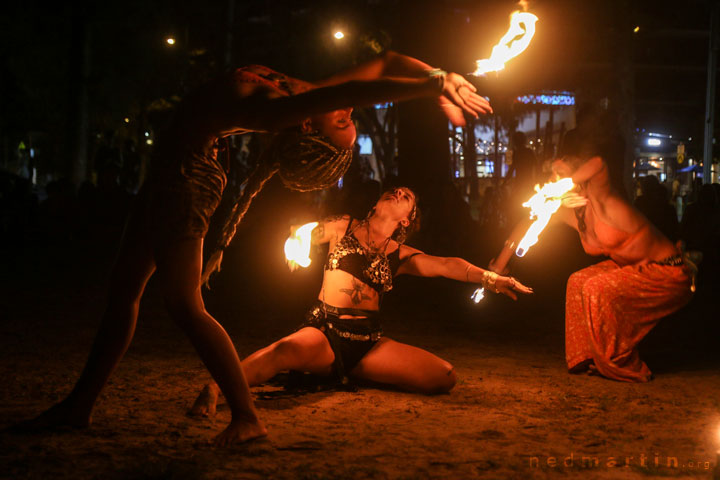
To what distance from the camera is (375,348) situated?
5.19 metres

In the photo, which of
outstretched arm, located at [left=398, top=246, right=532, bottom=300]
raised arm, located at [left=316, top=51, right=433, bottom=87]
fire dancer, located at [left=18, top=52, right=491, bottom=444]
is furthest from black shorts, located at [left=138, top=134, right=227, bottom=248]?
outstretched arm, located at [left=398, top=246, right=532, bottom=300]

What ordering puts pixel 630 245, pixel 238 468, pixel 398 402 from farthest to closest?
pixel 630 245, pixel 398 402, pixel 238 468

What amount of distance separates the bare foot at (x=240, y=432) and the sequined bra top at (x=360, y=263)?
1533 millimetres

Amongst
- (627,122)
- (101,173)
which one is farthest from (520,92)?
(101,173)

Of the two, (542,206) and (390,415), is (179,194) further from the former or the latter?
(542,206)

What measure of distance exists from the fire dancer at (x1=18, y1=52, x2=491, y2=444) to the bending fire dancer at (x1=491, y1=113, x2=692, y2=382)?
2592mm

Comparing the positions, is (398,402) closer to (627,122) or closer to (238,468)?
(238,468)

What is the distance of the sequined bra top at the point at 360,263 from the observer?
17.0ft

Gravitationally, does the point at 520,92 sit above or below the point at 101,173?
above

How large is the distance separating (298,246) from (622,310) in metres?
2.80

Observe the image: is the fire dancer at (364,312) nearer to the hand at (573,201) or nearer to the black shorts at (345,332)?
the black shorts at (345,332)

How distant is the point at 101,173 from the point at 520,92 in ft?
40.1

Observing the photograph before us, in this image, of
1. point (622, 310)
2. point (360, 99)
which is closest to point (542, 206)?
point (622, 310)

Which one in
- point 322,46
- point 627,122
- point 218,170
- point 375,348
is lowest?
point 375,348
